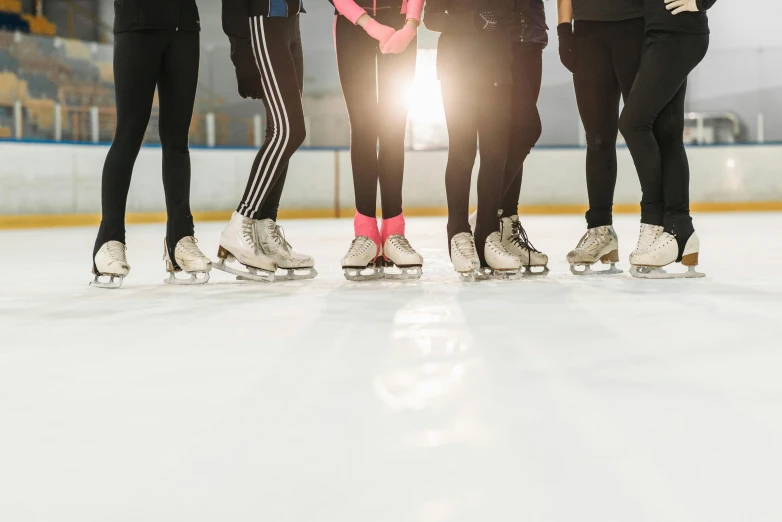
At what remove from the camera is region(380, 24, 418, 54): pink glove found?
242 cm

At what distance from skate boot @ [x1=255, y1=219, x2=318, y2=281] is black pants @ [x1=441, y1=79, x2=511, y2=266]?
514mm

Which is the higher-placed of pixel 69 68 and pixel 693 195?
pixel 69 68

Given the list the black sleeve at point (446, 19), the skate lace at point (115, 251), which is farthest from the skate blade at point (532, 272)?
the skate lace at point (115, 251)

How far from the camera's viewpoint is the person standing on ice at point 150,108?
2.33 m

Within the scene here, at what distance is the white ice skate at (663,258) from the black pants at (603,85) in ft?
0.58

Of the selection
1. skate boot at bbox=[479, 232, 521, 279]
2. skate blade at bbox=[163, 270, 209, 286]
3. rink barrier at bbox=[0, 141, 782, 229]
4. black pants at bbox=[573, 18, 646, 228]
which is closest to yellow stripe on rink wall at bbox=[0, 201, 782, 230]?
rink barrier at bbox=[0, 141, 782, 229]

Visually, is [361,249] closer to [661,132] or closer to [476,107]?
[476,107]

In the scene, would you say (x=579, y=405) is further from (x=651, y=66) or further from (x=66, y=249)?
(x=66, y=249)

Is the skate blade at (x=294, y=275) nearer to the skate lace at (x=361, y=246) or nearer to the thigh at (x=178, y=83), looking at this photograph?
the skate lace at (x=361, y=246)

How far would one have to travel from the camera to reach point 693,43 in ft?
8.02

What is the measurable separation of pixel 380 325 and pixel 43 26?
9251 millimetres

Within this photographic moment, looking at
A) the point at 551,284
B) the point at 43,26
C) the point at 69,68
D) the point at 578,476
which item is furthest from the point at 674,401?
the point at 43,26

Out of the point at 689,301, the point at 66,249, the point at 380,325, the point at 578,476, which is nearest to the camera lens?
the point at 578,476

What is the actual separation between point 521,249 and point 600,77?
0.63 m
